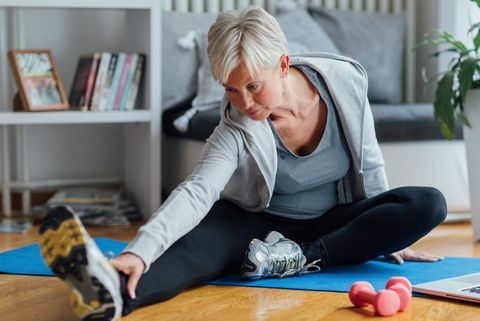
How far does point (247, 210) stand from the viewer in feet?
7.07

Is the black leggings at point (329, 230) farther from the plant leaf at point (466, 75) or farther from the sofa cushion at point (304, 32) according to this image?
the sofa cushion at point (304, 32)

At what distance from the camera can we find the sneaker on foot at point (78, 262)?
4.77ft

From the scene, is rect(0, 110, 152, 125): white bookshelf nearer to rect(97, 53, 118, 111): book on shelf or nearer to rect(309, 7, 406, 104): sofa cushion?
rect(97, 53, 118, 111): book on shelf

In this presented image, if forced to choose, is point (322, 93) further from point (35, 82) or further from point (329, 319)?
point (35, 82)

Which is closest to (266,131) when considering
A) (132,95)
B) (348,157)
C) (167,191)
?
(348,157)

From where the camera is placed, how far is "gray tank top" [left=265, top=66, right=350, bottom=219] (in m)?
2.09

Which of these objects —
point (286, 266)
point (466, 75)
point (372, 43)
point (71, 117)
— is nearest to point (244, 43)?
point (286, 266)

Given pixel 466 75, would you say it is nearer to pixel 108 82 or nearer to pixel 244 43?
pixel 244 43

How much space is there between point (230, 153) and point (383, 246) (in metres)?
0.45

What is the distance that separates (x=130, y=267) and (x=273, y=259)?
1.71 ft

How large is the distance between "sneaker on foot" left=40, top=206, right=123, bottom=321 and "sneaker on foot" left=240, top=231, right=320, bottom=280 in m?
0.54

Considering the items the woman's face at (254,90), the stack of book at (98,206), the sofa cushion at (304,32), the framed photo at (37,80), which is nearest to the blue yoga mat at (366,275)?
the woman's face at (254,90)

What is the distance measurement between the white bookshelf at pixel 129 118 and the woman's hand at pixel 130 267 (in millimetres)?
1456

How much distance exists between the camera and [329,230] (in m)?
2.18
